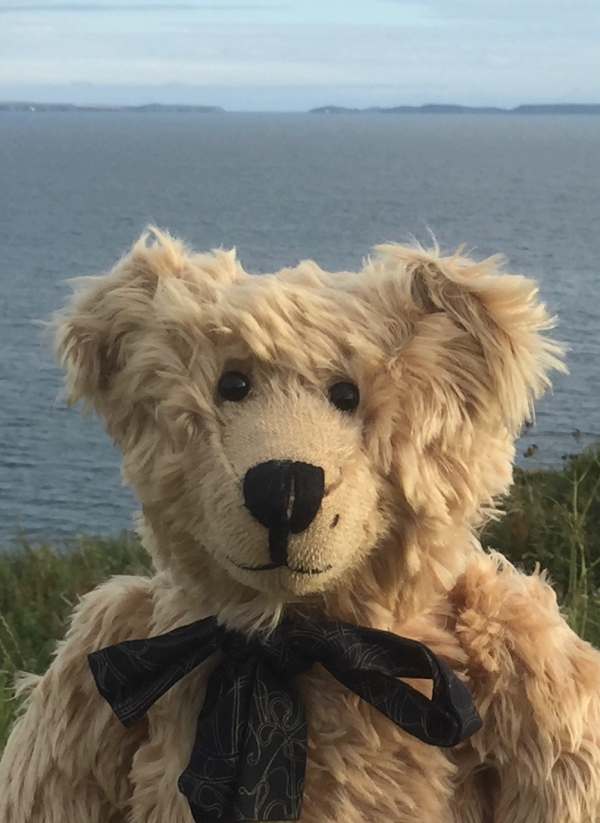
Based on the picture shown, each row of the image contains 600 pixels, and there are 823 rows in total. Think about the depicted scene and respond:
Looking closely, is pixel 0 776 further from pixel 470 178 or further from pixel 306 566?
pixel 470 178

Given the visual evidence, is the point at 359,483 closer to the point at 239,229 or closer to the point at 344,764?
the point at 344,764

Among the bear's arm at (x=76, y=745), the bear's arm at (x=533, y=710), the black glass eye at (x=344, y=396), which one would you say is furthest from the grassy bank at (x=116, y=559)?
the black glass eye at (x=344, y=396)

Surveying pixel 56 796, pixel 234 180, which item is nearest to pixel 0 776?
pixel 56 796

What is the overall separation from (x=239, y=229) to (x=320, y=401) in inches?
1109

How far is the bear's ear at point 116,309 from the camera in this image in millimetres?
1425

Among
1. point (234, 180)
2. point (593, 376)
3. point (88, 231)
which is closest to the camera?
point (593, 376)

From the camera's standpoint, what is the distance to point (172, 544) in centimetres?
142

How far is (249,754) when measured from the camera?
1.35 meters

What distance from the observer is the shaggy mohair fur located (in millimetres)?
1322

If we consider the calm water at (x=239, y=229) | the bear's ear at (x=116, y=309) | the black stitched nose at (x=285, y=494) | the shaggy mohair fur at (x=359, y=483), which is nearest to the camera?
the black stitched nose at (x=285, y=494)

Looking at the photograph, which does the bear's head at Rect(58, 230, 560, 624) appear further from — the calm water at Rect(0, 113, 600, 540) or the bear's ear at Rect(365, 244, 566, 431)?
the calm water at Rect(0, 113, 600, 540)

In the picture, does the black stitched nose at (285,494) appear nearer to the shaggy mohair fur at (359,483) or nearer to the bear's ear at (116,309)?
the shaggy mohair fur at (359,483)

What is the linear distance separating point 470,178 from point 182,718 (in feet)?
170

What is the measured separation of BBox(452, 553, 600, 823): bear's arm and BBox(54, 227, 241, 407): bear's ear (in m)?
0.53
